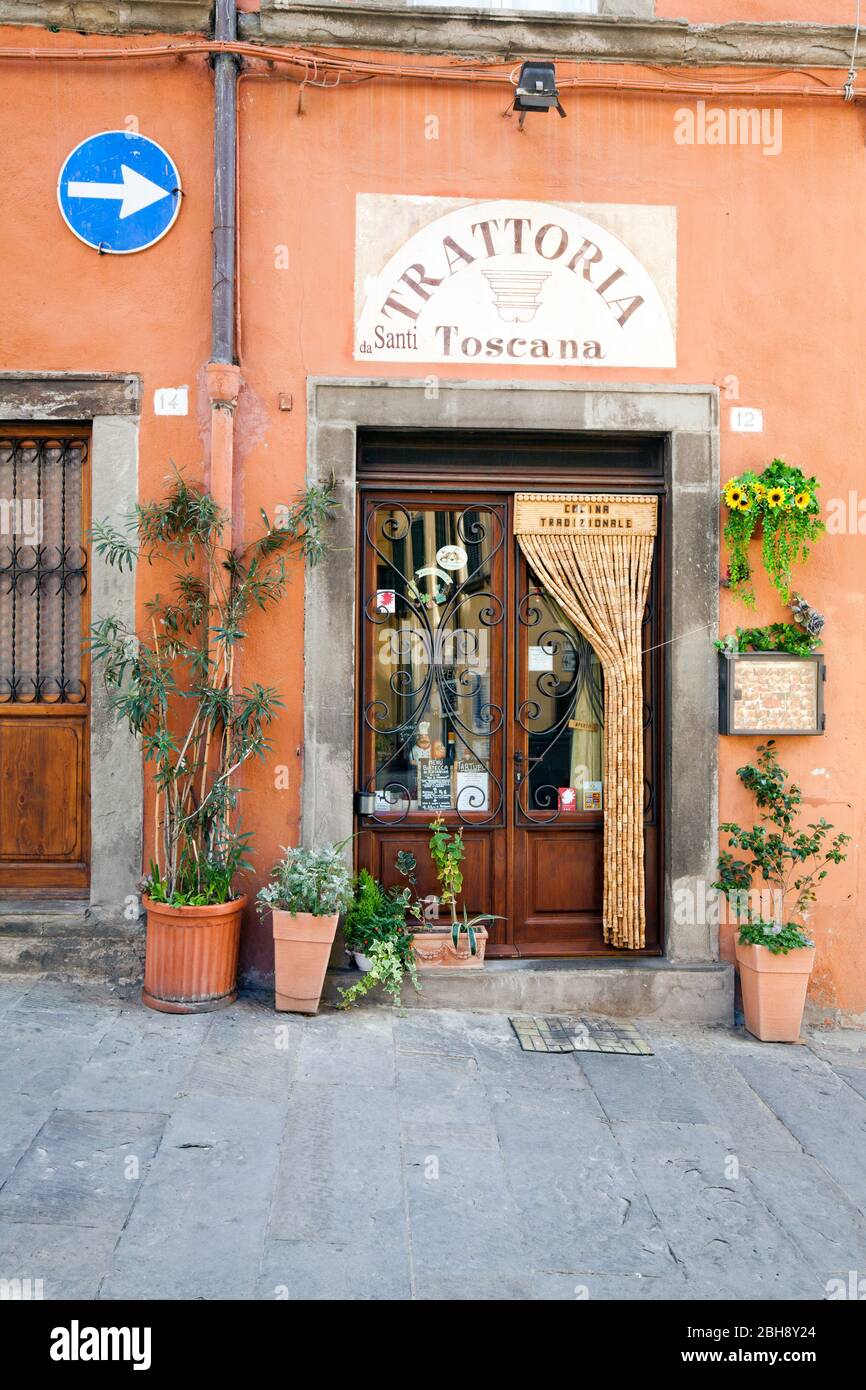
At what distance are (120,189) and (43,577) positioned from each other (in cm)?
210

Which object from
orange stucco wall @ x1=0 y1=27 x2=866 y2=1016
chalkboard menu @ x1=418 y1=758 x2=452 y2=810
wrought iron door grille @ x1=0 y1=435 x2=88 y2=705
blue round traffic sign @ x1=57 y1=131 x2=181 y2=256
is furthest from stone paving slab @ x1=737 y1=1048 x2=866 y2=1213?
blue round traffic sign @ x1=57 y1=131 x2=181 y2=256

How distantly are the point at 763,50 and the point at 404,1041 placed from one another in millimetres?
5582

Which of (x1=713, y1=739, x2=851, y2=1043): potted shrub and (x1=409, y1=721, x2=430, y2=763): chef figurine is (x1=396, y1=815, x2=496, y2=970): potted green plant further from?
(x1=713, y1=739, x2=851, y2=1043): potted shrub

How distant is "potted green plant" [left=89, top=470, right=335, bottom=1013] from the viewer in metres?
4.97


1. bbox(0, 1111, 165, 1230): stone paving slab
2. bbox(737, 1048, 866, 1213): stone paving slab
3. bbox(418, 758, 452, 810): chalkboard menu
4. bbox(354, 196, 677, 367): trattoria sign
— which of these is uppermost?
bbox(354, 196, 677, 367): trattoria sign

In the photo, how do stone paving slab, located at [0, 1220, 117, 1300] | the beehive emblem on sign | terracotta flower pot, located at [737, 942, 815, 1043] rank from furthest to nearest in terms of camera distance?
the beehive emblem on sign
terracotta flower pot, located at [737, 942, 815, 1043]
stone paving slab, located at [0, 1220, 117, 1300]

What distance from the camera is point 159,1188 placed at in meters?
3.47

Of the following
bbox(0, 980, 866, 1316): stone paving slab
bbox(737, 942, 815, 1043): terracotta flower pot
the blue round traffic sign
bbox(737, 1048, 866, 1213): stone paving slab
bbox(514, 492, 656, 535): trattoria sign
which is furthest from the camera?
bbox(514, 492, 656, 535): trattoria sign

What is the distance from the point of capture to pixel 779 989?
5.25 meters

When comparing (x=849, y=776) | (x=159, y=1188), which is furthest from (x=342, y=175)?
(x=159, y=1188)

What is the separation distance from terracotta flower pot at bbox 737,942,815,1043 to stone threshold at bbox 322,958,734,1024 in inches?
10.4

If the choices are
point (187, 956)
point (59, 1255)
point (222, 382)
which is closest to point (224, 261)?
point (222, 382)

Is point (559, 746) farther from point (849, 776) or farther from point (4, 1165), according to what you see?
point (4, 1165)
